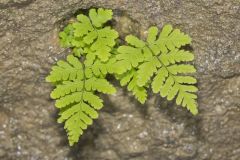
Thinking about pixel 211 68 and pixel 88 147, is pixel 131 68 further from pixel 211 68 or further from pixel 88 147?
pixel 88 147

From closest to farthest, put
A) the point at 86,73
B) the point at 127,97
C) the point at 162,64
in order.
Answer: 1. the point at 162,64
2. the point at 86,73
3. the point at 127,97

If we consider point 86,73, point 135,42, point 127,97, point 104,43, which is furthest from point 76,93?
point 127,97

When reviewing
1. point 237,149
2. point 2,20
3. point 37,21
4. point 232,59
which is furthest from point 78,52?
point 237,149

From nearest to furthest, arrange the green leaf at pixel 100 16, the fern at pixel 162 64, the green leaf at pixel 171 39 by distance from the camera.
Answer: the fern at pixel 162 64, the green leaf at pixel 171 39, the green leaf at pixel 100 16

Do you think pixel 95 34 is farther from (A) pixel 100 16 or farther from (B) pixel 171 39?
(B) pixel 171 39

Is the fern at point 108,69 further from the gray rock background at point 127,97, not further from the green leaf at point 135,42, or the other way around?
the gray rock background at point 127,97

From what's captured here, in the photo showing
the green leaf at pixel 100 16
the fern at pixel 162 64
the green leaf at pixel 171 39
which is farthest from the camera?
the green leaf at pixel 100 16

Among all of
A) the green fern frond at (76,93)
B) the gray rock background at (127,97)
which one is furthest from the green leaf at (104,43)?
the gray rock background at (127,97)
